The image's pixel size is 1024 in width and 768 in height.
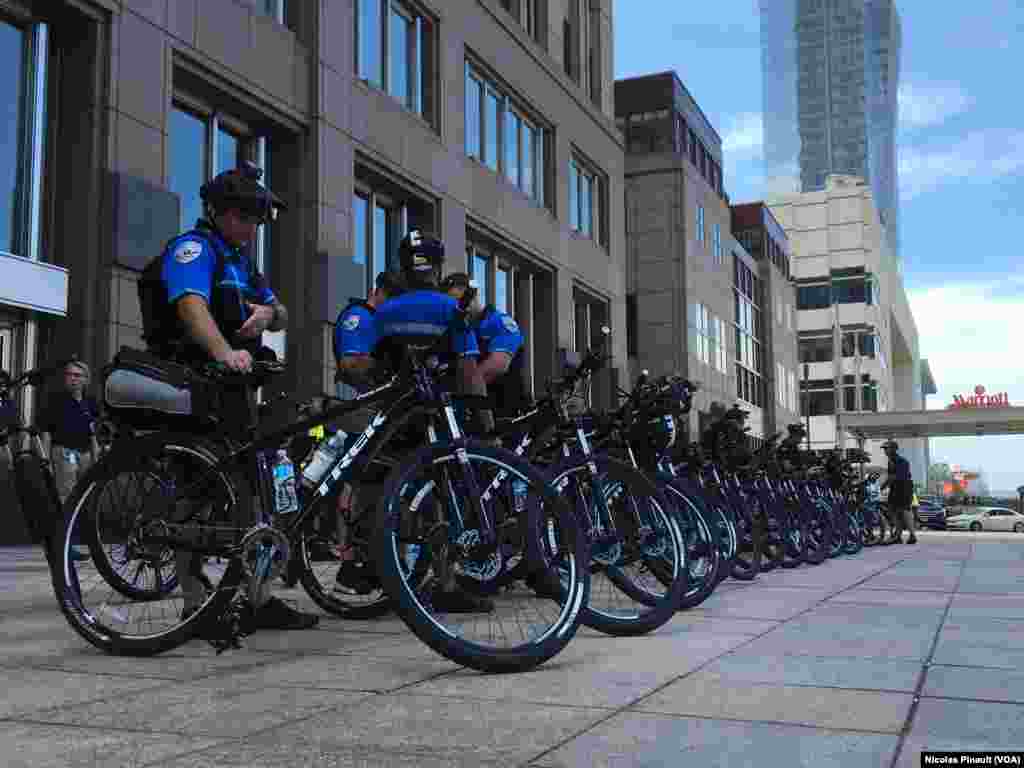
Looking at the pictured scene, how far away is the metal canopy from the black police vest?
52760mm

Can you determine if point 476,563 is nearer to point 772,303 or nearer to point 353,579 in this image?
point 353,579

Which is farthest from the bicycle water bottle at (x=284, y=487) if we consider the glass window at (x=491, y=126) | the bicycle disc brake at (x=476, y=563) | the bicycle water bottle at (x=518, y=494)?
the glass window at (x=491, y=126)

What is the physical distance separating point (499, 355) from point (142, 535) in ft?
8.49

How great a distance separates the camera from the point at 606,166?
29297 millimetres

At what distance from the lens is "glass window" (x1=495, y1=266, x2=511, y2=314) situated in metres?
23.4

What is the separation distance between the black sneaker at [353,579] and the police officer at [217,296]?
0.64 meters

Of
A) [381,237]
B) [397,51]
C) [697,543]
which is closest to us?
[697,543]

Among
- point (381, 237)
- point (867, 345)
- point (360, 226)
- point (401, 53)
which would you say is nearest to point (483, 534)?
point (360, 226)

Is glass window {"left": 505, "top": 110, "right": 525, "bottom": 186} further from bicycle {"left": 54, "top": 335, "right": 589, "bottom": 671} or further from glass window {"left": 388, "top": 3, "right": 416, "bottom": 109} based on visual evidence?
bicycle {"left": 54, "top": 335, "right": 589, "bottom": 671}

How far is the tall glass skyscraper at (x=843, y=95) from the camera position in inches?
7357

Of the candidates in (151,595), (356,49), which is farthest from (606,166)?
(151,595)

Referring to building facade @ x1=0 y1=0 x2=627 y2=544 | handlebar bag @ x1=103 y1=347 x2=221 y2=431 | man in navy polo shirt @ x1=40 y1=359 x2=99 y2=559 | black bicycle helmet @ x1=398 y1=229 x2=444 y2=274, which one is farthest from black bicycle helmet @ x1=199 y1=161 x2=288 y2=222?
man in navy polo shirt @ x1=40 y1=359 x2=99 y2=559

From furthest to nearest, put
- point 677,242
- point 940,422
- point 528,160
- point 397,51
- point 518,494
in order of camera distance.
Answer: point 940,422
point 677,242
point 528,160
point 397,51
point 518,494

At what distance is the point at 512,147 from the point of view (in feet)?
78.0
